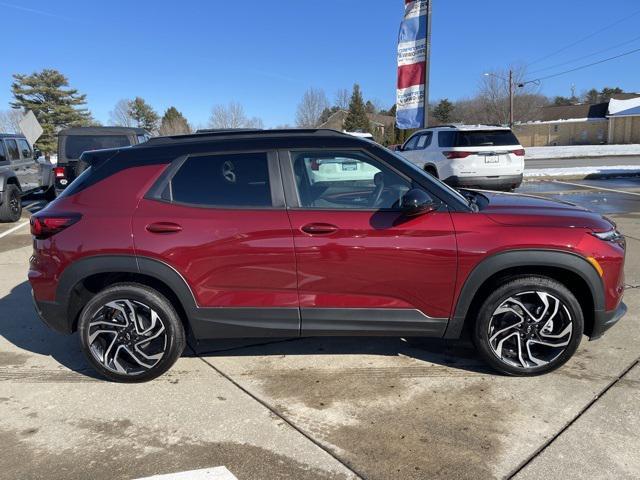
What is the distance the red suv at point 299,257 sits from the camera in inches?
125

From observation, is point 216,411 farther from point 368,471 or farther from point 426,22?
point 426,22

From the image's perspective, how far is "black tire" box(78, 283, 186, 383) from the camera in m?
3.38

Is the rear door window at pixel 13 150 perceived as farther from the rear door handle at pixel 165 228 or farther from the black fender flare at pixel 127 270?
the rear door handle at pixel 165 228

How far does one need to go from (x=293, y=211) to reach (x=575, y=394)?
86.1 inches

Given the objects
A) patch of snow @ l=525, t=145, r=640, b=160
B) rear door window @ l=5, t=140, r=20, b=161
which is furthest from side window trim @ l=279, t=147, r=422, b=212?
patch of snow @ l=525, t=145, r=640, b=160

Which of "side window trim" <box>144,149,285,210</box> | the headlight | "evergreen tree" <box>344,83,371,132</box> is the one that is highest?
"evergreen tree" <box>344,83,371,132</box>

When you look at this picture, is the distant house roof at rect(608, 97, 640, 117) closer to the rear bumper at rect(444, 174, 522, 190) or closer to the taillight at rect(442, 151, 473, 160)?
the rear bumper at rect(444, 174, 522, 190)

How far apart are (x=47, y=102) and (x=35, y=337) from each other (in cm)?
5527

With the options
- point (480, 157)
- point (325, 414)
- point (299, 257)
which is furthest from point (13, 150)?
point (325, 414)

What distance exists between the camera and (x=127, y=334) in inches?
135

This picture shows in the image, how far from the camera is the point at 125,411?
313cm

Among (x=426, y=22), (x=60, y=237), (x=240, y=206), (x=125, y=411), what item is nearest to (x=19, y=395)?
(x=125, y=411)

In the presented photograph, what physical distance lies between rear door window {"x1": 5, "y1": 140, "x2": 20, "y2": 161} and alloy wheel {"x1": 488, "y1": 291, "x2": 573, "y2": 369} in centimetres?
1147

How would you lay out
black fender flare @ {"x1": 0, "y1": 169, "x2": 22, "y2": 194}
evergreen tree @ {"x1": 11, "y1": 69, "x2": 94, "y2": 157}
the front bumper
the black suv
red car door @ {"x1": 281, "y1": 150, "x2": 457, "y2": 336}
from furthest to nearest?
1. evergreen tree @ {"x1": 11, "y1": 69, "x2": 94, "y2": 157}
2. the black suv
3. black fender flare @ {"x1": 0, "y1": 169, "x2": 22, "y2": 194}
4. the front bumper
5. red car door @ {"x1": 281, "y1": 150, "x2": 457, "y2": 336}
